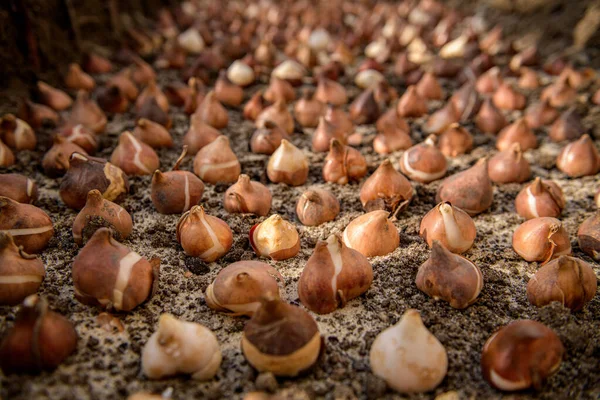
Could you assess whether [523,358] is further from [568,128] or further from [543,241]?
[568,128]

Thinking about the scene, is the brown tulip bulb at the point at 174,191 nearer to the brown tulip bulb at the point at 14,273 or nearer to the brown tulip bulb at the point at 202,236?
the brown tulip bulb at the point at 202,236

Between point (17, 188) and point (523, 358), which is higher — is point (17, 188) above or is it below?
above

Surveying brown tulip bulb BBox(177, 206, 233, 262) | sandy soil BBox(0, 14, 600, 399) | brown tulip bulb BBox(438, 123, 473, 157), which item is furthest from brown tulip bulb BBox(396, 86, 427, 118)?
brown tulip bulb BBox(177, 206, 233, 262)

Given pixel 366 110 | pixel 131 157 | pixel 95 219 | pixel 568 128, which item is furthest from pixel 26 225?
pixel 568 128

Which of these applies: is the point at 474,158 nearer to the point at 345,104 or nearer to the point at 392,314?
the point at 345,104

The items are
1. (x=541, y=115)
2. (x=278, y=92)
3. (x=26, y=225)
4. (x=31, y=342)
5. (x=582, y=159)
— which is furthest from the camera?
(x=278, y=92)

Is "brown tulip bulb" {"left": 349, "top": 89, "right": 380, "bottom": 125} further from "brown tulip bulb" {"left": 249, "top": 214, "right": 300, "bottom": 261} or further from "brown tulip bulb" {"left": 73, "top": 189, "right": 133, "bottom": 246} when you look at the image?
"brown tulip bulb" {"left": 73, "top": 189, "right": 133, "bottom": 246}
